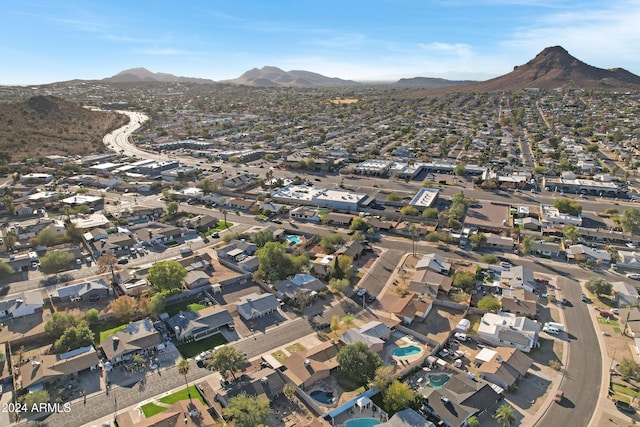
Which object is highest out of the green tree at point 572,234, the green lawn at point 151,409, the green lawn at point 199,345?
the green tree at point 572,234

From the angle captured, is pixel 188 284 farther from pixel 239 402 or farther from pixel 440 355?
pixel 440 355

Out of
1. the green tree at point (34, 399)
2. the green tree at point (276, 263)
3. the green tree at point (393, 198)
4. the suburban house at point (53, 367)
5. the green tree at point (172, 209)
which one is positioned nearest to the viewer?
the green tree at point (34, 399)

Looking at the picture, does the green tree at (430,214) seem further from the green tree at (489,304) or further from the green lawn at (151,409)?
the green lawn at (151,409)

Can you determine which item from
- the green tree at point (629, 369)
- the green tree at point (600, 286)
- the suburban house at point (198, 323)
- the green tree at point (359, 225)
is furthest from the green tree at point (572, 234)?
the suburban house at point (198, 323)

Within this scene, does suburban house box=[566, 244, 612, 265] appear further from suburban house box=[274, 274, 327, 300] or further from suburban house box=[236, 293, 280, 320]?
suburban house box=[236, 293, 280, 320]

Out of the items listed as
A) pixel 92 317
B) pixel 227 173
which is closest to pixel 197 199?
pixel 227 173

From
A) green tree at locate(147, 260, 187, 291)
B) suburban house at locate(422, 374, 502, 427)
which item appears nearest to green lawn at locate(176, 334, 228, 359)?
green tree at locate(147, 260, 187, 291)

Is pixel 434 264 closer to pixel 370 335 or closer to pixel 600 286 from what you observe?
pixel 370 335
